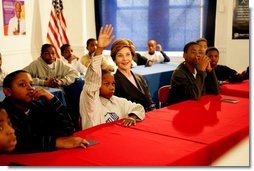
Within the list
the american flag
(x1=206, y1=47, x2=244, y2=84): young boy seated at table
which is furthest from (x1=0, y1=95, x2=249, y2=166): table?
the american flag

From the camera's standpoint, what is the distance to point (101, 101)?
1891 millimetres

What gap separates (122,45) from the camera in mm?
2279

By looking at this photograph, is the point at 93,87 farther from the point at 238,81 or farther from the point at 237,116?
the point at 238,81

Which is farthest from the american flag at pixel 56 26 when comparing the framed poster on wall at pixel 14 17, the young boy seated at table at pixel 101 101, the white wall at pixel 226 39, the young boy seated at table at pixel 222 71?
the young boy seated at table at pixel 101 101

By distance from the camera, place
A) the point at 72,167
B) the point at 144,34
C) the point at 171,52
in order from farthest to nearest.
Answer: the point at 144,34
the point at 171,52
the point at 72,167

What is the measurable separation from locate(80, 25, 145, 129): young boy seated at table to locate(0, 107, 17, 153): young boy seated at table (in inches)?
23.3

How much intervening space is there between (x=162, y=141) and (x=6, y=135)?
60cm

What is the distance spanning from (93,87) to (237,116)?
76 cm

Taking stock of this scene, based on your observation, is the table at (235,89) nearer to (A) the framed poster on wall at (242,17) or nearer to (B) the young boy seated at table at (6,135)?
(A) the framed poster on wall at (242,17)

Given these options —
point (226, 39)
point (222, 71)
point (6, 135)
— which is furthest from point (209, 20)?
point (6, 135)

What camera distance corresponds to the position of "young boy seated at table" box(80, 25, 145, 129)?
1.81 m

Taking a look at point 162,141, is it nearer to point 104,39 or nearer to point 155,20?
point 104,39

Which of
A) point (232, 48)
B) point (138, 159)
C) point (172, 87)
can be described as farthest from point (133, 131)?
point (232, 48)

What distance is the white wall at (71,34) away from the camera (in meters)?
3.72
